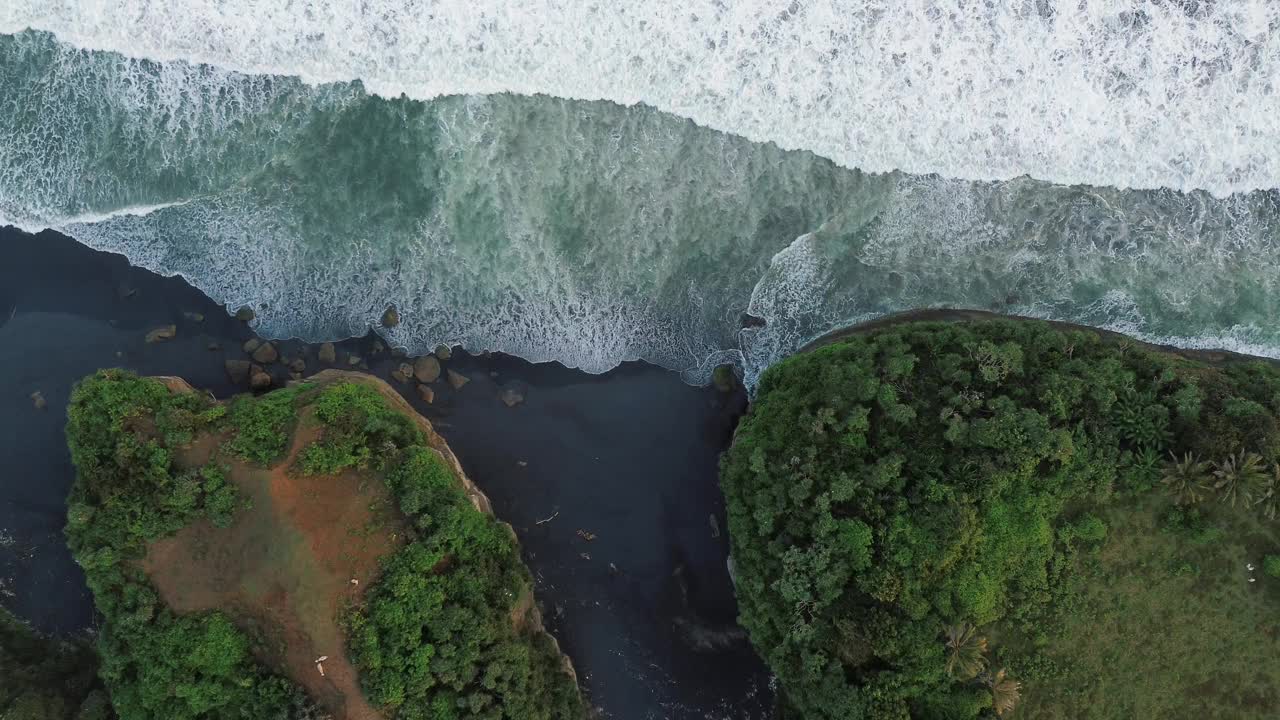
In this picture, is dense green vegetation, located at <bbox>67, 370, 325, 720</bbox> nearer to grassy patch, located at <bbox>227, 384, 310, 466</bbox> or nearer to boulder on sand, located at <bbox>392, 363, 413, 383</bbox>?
grassy patch, located at <bbox>227, 384, 310, 466</bbox>

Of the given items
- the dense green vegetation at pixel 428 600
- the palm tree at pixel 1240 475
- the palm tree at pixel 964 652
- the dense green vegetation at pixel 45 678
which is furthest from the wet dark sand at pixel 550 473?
the palm tree at pixel 1240 475

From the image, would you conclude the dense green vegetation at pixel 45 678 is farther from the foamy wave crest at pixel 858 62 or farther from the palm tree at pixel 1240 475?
the palm tree at pixel 1240 475

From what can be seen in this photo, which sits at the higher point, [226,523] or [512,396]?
[512,396]

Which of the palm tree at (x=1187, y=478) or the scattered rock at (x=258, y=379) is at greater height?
the palm tree at (x=1187, y=478)

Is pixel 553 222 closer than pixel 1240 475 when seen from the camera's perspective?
No

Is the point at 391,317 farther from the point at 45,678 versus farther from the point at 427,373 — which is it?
the point at 45,678

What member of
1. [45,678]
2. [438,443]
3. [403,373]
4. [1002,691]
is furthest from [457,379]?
[1002,691]

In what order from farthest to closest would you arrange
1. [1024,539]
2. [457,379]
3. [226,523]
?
[457,379] < [226,523] < [1024,539]

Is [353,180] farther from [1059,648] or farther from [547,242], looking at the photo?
[1059,648]
